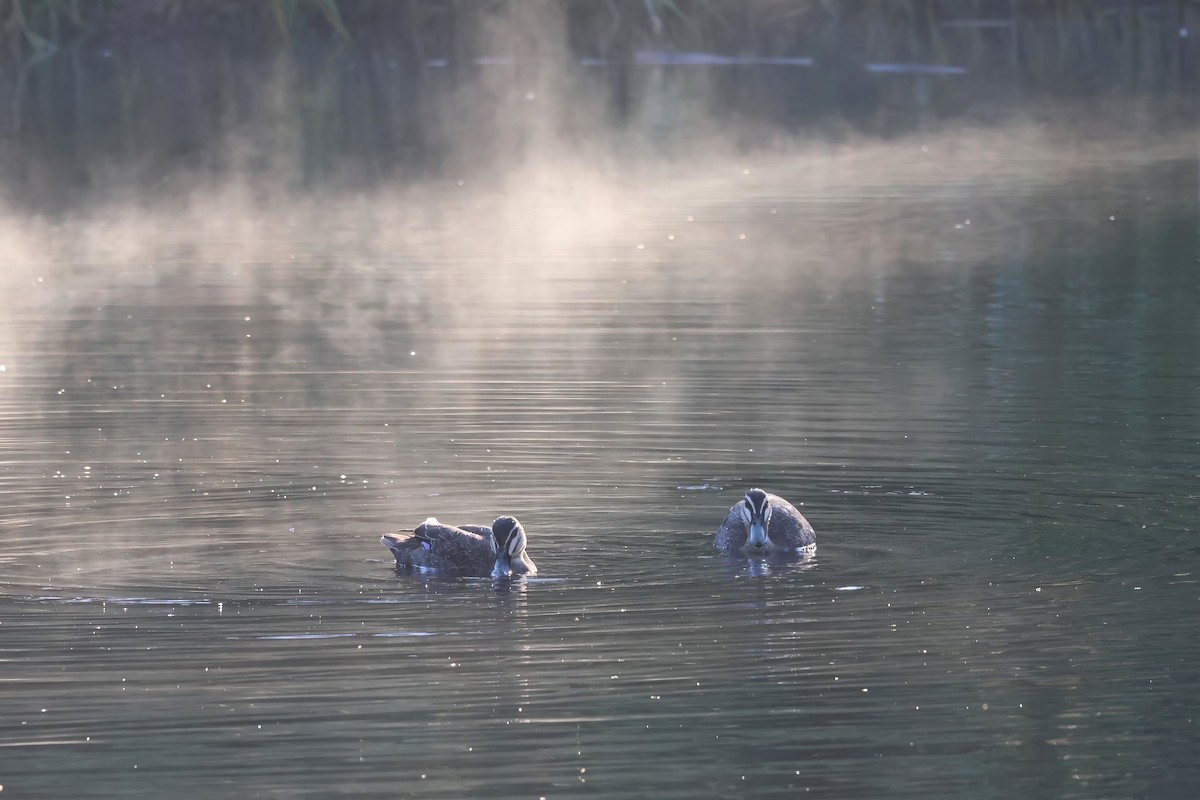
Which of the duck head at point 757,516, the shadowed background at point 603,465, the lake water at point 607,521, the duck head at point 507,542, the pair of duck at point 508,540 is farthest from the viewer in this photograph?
the duck head at point 757,516

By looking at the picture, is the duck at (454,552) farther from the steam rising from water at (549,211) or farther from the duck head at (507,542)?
the steam rising from water at (549,211)

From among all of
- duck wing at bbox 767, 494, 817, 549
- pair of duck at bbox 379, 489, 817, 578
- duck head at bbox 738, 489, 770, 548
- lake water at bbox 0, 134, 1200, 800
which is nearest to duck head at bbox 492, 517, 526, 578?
pair of duck at bbox 379, 489, 817, 578

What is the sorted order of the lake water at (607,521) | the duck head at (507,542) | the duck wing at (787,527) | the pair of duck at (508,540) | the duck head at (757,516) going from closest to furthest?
the lake water at (607,521), the duck head at (507,542), the pair of duck at (508,540), the duck head at (757,516), the duck wing at (787,527)

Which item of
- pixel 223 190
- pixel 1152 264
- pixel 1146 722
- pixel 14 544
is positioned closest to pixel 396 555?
pixel 14 544

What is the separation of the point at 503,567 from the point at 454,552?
1.30 ft

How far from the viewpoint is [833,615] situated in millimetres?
11000

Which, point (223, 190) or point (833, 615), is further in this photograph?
point (223, 190)

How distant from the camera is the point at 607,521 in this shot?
13078mm

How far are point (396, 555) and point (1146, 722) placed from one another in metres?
4.24

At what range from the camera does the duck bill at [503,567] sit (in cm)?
1168

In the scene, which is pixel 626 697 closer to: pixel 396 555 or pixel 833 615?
pixel 833 615

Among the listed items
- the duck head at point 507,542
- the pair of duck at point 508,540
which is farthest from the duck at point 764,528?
the duck head at point 507,542

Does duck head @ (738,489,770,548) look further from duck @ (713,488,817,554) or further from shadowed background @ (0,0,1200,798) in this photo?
shadowed background @ (0,0,1200,798)

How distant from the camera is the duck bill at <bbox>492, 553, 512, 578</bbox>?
460 inches
